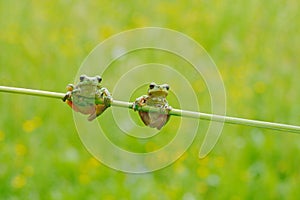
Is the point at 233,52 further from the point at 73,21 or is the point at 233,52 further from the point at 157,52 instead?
the point at 73,21

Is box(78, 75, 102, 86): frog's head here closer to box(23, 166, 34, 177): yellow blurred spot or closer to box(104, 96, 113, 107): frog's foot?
box(104, 96, 113, 107): frog's foot

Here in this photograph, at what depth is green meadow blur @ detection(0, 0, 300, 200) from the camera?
2.54 meters

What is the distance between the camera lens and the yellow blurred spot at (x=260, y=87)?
309cm

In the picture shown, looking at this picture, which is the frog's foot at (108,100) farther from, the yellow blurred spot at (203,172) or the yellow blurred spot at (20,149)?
the yellow blurred spot at (20,149)

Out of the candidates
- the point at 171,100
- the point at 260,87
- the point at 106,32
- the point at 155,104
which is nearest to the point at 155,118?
the point at 155,104

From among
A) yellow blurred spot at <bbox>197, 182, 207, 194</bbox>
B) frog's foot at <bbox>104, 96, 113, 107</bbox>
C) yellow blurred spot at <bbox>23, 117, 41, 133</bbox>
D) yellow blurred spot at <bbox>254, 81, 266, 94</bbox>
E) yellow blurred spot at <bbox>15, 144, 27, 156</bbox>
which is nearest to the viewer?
frog's foot at <bbox>104, 96, 113, 107</bbox>

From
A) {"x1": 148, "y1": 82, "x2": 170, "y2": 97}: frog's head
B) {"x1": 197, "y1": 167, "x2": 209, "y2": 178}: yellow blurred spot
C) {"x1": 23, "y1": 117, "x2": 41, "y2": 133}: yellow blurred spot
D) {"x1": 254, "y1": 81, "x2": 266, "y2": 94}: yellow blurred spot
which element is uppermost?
{"x1": 254, "y1": 81, "x2": 266, "y2": 94}: yellow blurred spot

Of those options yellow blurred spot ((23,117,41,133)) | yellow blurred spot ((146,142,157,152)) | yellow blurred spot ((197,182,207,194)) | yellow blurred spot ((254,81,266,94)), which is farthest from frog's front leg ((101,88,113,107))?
yellow blurred spot ((254,81,266,94))

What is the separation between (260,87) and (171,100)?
0.51 m

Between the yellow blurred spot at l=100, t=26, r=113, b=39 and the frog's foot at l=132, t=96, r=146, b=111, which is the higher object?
the yellow blurred spot at l=100, t=26, r=113, b=39

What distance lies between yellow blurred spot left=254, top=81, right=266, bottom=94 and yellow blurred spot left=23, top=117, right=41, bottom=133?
1084 mm

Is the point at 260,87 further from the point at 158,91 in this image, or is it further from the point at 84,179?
the point at 158,91

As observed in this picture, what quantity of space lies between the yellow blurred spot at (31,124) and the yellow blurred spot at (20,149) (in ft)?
0.35

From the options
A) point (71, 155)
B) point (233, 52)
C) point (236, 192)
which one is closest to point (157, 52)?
point (233, 52)
